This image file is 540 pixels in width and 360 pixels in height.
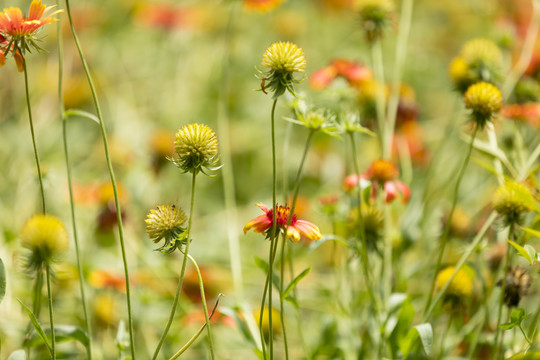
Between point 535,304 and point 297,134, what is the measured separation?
1.14m

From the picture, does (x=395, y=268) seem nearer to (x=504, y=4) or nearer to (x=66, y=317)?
(x=66, y=317)

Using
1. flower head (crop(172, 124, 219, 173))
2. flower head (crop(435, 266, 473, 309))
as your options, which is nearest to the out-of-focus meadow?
flower head (crop(435, 266, 473, 309))

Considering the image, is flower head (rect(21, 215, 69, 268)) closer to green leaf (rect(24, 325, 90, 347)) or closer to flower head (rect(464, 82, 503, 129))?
green leaf (rect(24, 325, 90, 347))

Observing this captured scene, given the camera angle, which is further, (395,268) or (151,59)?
(151,59)

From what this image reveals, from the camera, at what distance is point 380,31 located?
123 centimetres

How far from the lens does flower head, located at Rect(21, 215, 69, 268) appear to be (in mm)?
758

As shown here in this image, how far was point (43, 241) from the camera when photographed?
0.76 m

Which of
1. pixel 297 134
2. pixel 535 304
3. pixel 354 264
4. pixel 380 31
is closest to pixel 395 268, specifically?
pixel 354 264

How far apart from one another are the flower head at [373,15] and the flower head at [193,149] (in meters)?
0.65

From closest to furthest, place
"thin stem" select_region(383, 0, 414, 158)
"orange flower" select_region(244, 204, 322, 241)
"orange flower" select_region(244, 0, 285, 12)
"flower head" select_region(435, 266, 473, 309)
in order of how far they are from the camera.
→ "orange flower" select_region(244, 204, 322, 241) → "flower head" select_region(435, 266, 473, 309) → "thin stem" select_region(383, 0, 414, 158) → "orange flower" select_region(244, 0, 285, 12)

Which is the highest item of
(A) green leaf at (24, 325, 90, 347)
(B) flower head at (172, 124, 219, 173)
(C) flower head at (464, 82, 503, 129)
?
(C) flower head at (464, 82, 503, 129)

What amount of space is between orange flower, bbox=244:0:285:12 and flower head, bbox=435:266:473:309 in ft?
2.36

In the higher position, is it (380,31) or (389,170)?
(380,31)

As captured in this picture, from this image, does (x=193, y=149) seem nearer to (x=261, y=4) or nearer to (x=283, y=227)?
(x=283, y=227)
